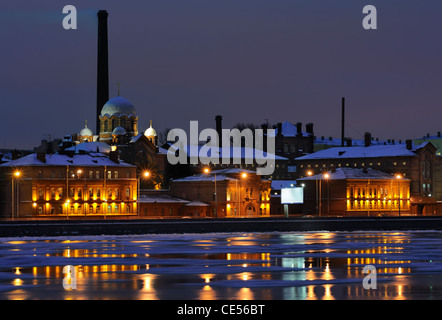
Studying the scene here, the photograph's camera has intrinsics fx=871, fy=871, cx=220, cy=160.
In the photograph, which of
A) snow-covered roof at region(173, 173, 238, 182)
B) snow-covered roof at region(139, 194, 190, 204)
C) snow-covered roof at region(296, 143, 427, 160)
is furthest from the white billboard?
snow-covered roof at region(296, 143, 427, 160)

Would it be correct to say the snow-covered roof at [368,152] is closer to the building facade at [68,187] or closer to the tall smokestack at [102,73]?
the tall smokestack at [102,73]

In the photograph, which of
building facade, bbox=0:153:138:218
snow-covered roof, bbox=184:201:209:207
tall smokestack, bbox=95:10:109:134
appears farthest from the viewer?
tall smokestack, bbox=95:10:109:134

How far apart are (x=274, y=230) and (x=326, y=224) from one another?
24.3 feet

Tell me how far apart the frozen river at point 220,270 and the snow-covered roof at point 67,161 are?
60.4 m

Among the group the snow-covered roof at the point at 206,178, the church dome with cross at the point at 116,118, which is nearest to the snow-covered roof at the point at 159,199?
the snow-covered roof at the point at 206,178

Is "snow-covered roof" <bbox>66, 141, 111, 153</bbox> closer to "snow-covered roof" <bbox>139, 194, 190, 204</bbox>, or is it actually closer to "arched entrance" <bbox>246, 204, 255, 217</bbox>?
"snow-covered roof" <bbox>139, 194, 190, 204</bbox>

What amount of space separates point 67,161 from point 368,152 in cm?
6018

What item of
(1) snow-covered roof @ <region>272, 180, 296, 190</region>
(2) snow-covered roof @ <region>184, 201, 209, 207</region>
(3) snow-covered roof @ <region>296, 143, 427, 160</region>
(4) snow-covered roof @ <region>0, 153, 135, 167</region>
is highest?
(3) snow-covered roof @ <region>296, 143, 427, 160</region>

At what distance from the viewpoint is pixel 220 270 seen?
134 feet

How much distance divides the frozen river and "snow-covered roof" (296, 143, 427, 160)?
94.7 meters

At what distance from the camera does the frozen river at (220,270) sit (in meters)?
32.7

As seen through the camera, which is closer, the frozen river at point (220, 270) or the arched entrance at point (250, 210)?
the frozen river at point (220, 270)

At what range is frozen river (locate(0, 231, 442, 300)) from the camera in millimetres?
32688
